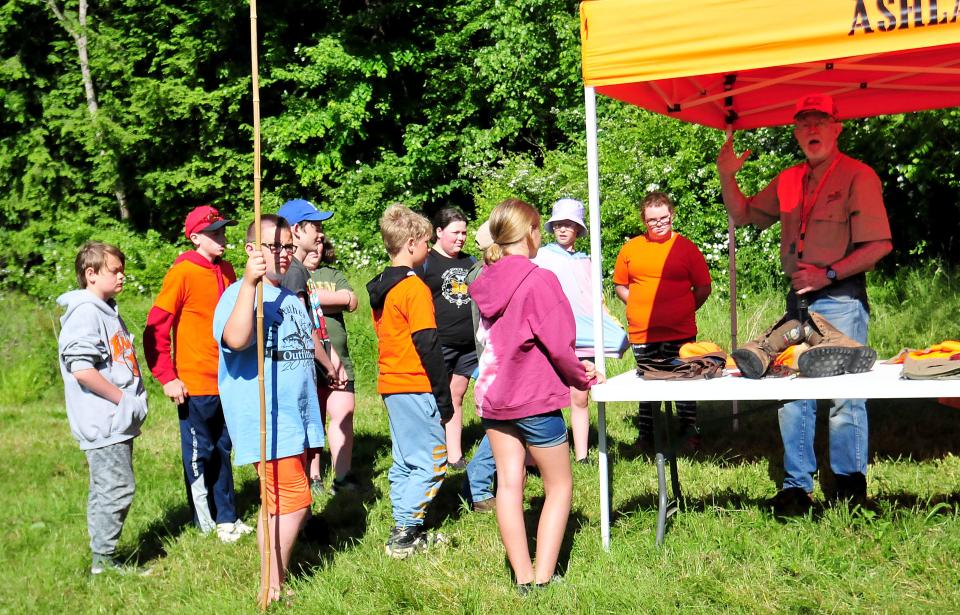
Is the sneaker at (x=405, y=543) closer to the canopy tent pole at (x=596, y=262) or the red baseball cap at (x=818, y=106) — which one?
the canopy tent pole at (x=596, y=262)

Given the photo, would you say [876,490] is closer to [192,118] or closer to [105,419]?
[105,419]

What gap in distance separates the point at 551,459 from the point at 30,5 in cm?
2160

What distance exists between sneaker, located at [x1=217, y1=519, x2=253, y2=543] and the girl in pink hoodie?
2048 millimetres

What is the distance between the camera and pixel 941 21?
377 centimetres

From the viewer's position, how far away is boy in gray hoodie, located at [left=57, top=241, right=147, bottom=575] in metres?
4.66

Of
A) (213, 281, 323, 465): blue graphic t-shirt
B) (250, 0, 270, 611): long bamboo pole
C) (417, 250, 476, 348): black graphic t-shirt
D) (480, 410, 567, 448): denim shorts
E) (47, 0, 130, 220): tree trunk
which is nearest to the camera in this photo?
(250, 0, 270, 611): long bamboo pole

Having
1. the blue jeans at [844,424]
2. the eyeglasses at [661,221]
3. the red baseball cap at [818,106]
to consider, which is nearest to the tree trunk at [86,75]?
the eyeglasses at [661,221]

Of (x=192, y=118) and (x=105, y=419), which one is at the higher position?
(x=192, y=118)

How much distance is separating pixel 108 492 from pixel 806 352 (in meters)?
3.61

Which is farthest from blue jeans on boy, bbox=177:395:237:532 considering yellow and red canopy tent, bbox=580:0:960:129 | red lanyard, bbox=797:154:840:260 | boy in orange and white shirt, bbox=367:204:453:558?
red lanyard, bbox=797:154:840:260

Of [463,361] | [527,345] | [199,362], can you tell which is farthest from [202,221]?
[527,345]

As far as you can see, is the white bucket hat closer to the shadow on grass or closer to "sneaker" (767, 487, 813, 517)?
"sneaker" (767, 487, 813, 517)

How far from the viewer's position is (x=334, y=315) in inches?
247

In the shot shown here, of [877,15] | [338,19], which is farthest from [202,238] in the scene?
[338,19]
